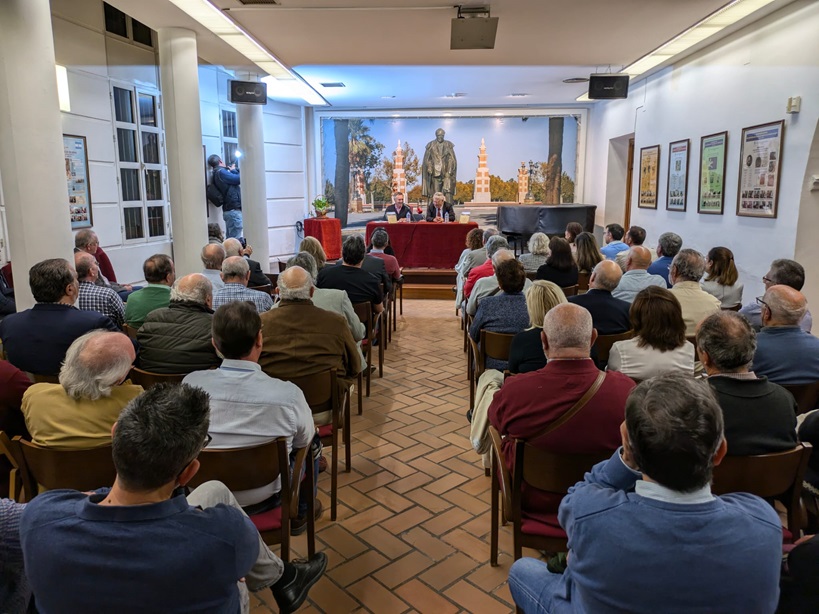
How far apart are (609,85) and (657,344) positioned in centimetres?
603

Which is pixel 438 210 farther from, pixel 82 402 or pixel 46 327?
pixel 82 402

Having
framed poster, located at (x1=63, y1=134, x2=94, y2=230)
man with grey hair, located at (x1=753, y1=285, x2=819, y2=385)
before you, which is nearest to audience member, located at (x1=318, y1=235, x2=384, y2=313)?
man with grey hair, located at (x1=753, y1=285, x2=819, y2=385)

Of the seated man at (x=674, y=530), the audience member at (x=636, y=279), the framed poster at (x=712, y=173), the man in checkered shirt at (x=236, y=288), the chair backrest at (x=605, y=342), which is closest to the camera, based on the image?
the seated man at (x=674, y=530)

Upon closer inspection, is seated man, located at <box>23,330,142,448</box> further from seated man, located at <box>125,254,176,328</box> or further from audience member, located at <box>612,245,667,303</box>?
audience member, located at <box>612,245,667,303</box>

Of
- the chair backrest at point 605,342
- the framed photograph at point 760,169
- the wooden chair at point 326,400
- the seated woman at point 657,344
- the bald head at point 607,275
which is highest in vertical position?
the framed photograph at point 760,169

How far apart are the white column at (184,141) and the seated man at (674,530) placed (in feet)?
19.6

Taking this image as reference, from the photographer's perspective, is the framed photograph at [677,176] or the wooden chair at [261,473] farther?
the framed photograph at [677,176]

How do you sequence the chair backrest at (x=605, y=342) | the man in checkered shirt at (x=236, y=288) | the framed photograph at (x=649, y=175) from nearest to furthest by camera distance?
1. the chair backrest at (x=605, y=342)
2. the man in checkered shirt at (x=236, y=288)
3. the framed photograph at (x=649, y=175)

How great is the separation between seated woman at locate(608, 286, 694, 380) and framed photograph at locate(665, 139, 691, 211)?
19.1 ft

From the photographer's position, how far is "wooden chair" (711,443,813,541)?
1802mm

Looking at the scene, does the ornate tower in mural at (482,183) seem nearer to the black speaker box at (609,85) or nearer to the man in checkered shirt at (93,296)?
the black speaker box at (609,85)

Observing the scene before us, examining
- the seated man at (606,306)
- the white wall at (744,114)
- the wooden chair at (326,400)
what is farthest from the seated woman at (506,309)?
the white wall at (744,114)

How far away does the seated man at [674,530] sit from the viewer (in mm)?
1104

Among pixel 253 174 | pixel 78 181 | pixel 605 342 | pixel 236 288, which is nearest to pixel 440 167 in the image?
pixel 253 174
